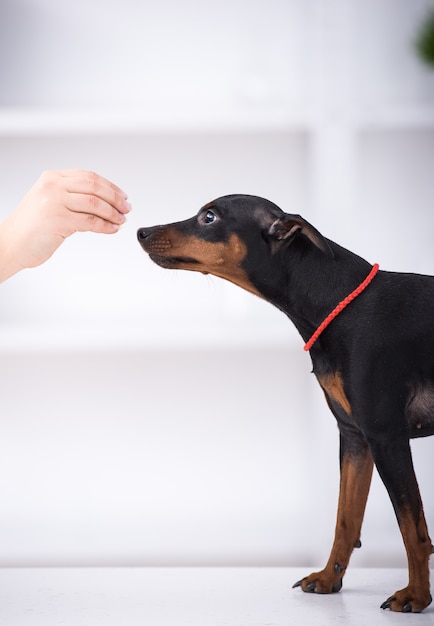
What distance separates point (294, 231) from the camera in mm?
1177

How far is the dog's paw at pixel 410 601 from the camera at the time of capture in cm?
111

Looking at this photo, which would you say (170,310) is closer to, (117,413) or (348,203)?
(117,413)

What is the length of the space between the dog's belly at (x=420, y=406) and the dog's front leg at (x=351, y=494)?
0.11 m

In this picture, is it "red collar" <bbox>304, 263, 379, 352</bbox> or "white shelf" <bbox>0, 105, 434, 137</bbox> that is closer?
"red collar" <bbox>304, 263, 379, 352</bbox>

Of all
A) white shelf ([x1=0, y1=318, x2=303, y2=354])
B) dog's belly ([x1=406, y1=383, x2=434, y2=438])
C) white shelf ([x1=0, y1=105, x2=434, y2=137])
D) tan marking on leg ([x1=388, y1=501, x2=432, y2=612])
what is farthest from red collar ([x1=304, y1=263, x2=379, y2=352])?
white shelf ([x1=0, y1=105, x2=434, y2=137])

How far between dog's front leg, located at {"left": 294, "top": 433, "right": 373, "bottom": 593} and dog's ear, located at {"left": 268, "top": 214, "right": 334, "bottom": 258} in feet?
0.88

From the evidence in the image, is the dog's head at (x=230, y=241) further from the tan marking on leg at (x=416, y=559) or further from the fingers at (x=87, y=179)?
the tan marking on leg at (x=416, y=559)

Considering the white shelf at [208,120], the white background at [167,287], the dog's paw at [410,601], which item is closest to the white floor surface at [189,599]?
the dog's paw at [410,601]

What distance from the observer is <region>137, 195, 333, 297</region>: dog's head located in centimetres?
120

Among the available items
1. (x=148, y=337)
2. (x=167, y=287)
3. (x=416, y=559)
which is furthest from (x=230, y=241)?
(x=167, y=287)

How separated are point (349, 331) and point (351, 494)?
0.23 meters

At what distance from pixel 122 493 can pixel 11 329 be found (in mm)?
501

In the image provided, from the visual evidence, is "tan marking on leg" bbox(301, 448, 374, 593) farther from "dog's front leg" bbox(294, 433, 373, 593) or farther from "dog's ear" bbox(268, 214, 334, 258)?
"dog's ear" bbox(268, 214, 334, 258)

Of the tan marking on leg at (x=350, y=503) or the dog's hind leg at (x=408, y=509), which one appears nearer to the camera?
the dog's hind leg at (x=408, y=509)
